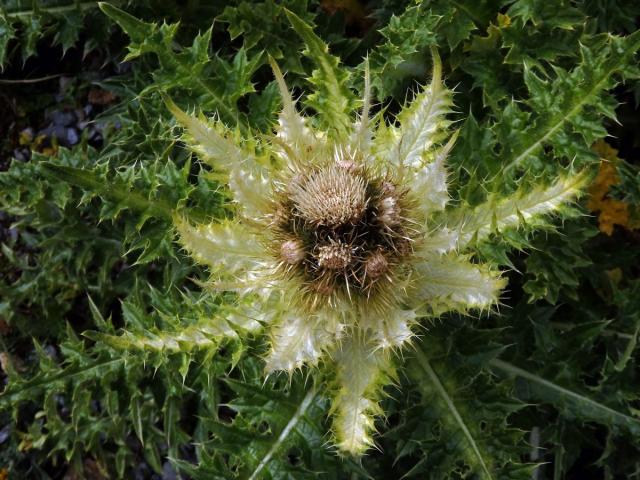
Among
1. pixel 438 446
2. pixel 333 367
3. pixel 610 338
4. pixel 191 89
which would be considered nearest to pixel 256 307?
pixel 333 367

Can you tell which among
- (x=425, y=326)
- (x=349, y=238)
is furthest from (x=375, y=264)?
(x=425, y=326)

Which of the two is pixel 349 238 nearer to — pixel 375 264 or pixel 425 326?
pixel 375 264

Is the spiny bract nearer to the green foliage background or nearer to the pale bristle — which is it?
the pale bristle

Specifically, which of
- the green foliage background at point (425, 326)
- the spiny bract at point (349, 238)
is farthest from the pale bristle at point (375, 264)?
the green foliage background at point (425, 326)

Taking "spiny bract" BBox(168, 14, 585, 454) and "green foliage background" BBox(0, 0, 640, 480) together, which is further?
"green foliage background" BBox(0, 0, 640, 480)

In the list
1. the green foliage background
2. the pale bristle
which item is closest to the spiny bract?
the pale bristle

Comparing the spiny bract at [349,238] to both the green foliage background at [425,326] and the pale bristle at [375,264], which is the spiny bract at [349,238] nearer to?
the pale bristle at [375,264]

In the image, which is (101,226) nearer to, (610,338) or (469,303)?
(469,303)
